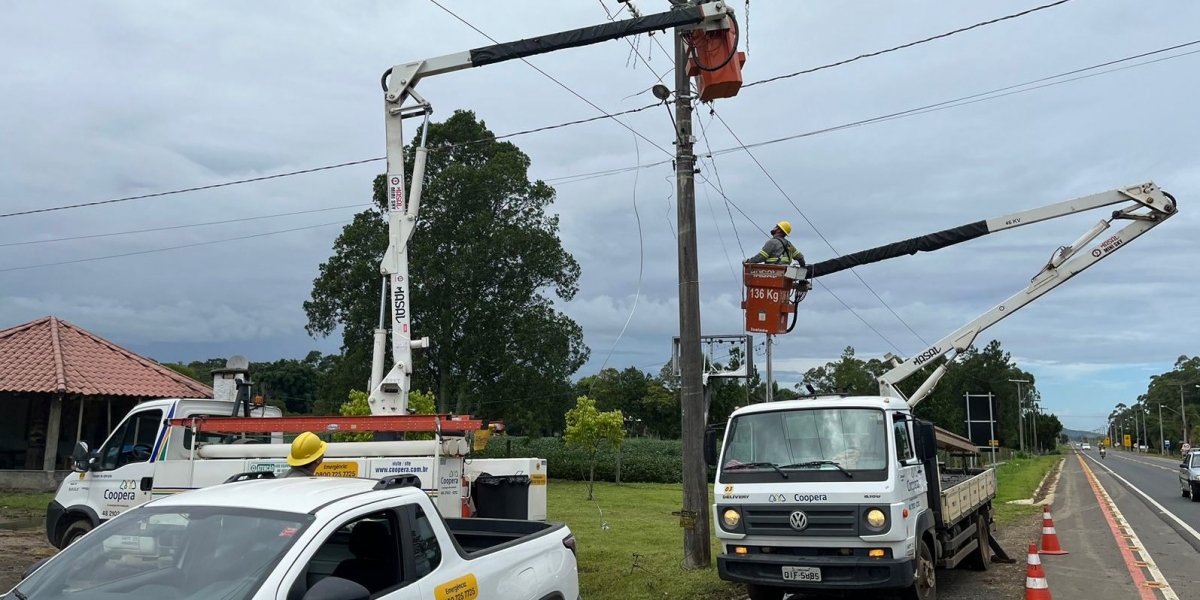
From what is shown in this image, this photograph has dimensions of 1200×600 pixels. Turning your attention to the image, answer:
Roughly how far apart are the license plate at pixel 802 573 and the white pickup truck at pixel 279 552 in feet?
13.7

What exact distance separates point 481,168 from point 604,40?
96.4ft

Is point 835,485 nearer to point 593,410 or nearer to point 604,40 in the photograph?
point 604,40

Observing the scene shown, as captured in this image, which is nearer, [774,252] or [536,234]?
[774,252]

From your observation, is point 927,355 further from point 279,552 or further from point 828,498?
point 279,552

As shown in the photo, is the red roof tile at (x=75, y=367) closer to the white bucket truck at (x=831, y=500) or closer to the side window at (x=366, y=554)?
the white bucket truck at (x=831, y=500)

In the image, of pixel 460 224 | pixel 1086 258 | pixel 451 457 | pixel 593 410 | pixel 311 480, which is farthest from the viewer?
pixel 460 224

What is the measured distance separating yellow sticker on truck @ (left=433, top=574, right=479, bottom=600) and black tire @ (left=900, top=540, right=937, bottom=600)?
17.1ft

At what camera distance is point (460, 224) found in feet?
129

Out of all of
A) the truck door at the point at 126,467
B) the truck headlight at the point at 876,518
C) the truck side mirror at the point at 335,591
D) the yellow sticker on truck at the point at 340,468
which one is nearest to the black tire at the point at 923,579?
the truck headlight at the point at 876,518

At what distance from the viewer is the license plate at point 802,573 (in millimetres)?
8383

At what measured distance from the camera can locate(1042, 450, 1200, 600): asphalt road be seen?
10.9 meters

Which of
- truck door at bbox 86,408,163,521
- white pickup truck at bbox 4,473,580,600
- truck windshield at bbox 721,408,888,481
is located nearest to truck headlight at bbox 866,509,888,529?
truck windshield at bbox 721,408,888,481

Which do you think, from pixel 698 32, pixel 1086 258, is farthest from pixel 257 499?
pixel 1086 258

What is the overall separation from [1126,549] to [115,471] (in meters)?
15.6
